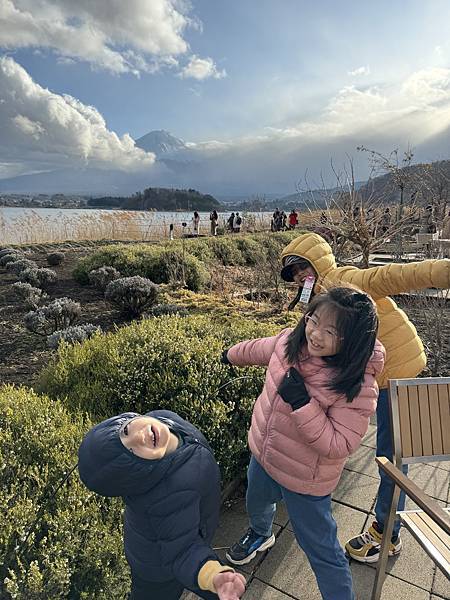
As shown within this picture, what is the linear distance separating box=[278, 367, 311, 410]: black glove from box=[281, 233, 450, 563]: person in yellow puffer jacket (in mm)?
590

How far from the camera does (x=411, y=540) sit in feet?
7.33

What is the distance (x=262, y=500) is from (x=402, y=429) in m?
0.76

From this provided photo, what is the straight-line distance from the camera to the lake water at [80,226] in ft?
48.5

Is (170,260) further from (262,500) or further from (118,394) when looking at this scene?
(262,500)

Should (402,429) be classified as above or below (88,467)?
below

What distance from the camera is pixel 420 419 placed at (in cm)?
184

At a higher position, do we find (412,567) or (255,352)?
(255,352)

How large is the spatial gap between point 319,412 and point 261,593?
3.63 feet

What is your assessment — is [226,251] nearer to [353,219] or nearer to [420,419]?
[353,219]

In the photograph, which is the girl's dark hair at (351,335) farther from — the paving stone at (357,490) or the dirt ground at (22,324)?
the dirt ground at (22,324)

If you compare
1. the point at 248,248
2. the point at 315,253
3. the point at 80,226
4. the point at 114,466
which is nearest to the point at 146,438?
the point at 114,466

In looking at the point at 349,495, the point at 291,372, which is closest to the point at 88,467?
the point at 291,372

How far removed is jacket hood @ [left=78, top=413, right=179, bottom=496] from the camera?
1.13 meters

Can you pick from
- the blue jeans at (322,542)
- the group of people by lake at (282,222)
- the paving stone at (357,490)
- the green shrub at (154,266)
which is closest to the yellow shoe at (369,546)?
the paving stone at (357,490)
